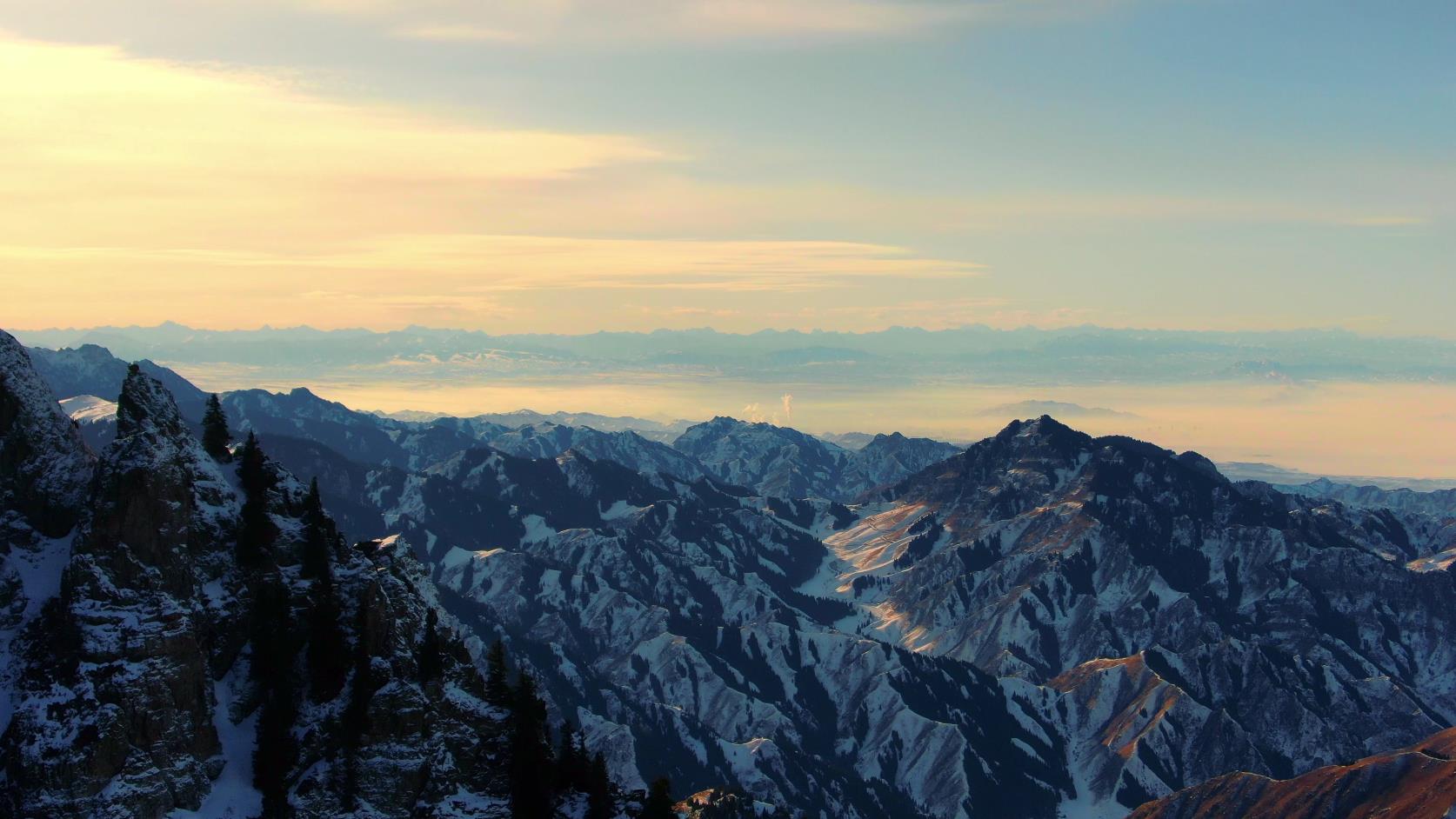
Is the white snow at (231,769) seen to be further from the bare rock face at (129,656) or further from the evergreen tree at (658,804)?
A: the evergreen tree at (658,804)

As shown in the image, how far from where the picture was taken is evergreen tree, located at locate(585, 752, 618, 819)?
5645 inches

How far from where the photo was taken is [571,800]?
141 metres

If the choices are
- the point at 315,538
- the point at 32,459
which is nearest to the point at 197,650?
the point at 315,538

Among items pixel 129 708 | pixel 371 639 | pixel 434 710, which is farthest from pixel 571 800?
→ pixel 129 708

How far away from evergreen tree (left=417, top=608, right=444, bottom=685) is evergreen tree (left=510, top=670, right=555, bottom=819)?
32.7 feet

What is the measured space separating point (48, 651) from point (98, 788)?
13.1m

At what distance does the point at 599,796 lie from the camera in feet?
479

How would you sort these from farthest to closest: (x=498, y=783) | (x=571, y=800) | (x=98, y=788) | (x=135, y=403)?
(x=571, y=800) < (x=498, y=783) < (x=135, y=403) < (x=98, y=788)

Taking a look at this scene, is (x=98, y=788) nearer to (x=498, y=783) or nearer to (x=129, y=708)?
(x=129, y=708)

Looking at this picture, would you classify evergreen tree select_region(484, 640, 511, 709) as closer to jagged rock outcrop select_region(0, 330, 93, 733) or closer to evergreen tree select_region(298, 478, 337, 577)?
evergreen tree select_region(298, 478, 337, 577)

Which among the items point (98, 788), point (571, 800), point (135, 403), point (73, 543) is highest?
point (135, 403)

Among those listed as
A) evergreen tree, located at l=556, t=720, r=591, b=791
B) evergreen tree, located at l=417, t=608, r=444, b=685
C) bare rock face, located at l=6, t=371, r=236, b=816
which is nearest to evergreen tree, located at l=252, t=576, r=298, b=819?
bare rock face, located at l=6, t=371, r=236, b=816

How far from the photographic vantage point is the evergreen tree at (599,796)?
5645 inches

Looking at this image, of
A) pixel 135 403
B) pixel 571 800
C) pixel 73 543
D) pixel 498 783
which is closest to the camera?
pixel 73 543
